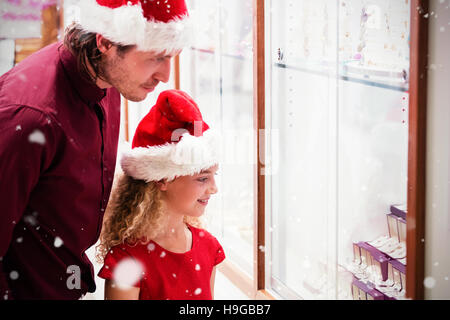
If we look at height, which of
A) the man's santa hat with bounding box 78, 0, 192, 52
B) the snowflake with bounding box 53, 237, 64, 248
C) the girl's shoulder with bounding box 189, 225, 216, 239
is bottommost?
the girl's shoulder with bounding box 189, 225, 216, 239

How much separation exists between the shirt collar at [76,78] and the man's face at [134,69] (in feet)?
0.12

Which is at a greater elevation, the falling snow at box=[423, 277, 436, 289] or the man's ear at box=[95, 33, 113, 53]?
the man's ear at box=[95, 33, 113, 53]

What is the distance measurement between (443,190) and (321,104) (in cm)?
66

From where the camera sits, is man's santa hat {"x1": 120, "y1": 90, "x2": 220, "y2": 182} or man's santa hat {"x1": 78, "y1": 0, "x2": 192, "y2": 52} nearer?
man's santa hat {"x1": 78, "y1": 0, "x2": 192, "y2": 52}

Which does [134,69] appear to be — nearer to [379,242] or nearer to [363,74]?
[363,74]

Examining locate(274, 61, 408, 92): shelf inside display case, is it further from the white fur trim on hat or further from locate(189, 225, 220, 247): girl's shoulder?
locate(189, 225, 220, 247): girl's shoulder

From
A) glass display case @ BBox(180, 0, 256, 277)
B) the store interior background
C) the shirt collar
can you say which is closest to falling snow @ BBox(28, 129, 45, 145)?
the shirt collar

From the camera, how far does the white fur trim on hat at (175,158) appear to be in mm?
1146

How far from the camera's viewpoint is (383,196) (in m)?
1.41

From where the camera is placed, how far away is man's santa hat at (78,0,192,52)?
1023 mm

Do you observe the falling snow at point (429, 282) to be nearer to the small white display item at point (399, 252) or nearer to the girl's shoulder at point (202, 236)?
the small white display item at point (399, 252)

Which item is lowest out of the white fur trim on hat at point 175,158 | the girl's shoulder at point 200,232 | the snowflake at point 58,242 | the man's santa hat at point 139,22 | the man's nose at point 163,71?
the girl's shoulder at point 200,232

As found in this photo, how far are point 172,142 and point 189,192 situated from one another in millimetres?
130

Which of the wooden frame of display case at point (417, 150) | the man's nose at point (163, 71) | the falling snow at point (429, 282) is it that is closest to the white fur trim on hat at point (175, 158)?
the man's nose at point (163, 71)
